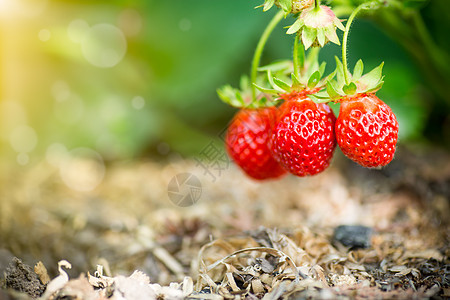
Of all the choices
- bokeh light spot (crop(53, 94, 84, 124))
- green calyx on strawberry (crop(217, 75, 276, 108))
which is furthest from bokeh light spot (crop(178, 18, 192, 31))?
green calyx on strawberry (crop(217, 75, 276, 108))

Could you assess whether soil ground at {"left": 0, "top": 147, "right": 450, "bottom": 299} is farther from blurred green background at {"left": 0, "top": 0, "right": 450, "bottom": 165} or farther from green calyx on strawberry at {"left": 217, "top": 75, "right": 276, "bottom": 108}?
green calyx on strawberry at {"left": 217, "top": 75, "right": 276, "bottom": 108}

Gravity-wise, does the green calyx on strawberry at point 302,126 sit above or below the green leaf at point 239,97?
below

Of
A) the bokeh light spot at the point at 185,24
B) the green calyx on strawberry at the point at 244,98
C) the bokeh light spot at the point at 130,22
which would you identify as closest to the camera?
the green calyx on strawberry at the point at 244,98

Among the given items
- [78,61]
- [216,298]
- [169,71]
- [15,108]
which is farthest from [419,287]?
[15,108]

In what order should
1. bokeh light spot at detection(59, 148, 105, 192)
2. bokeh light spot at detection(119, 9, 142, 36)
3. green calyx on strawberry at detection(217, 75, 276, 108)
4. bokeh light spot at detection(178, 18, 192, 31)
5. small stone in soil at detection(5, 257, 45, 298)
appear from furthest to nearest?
1. bokeh light spot at detection(119, 9, 142, 36)
2. bokeh light spot at detection(178, 18, 192, 31)
3. bokeh light spot at detection(59, 148, 105, 192)
4. green calyx on strawberry at detection(217, 75, 276, 108)
5. small stone in soil at detection(5, 257, 45, 298)

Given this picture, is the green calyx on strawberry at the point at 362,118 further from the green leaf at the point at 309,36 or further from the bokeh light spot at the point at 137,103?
the bokeh light spot at the point at 137,103

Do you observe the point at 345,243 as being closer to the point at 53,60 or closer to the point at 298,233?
the point at 298,233

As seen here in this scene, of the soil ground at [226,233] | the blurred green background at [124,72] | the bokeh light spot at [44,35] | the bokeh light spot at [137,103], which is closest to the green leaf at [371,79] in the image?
the soil ground at [226,233]
